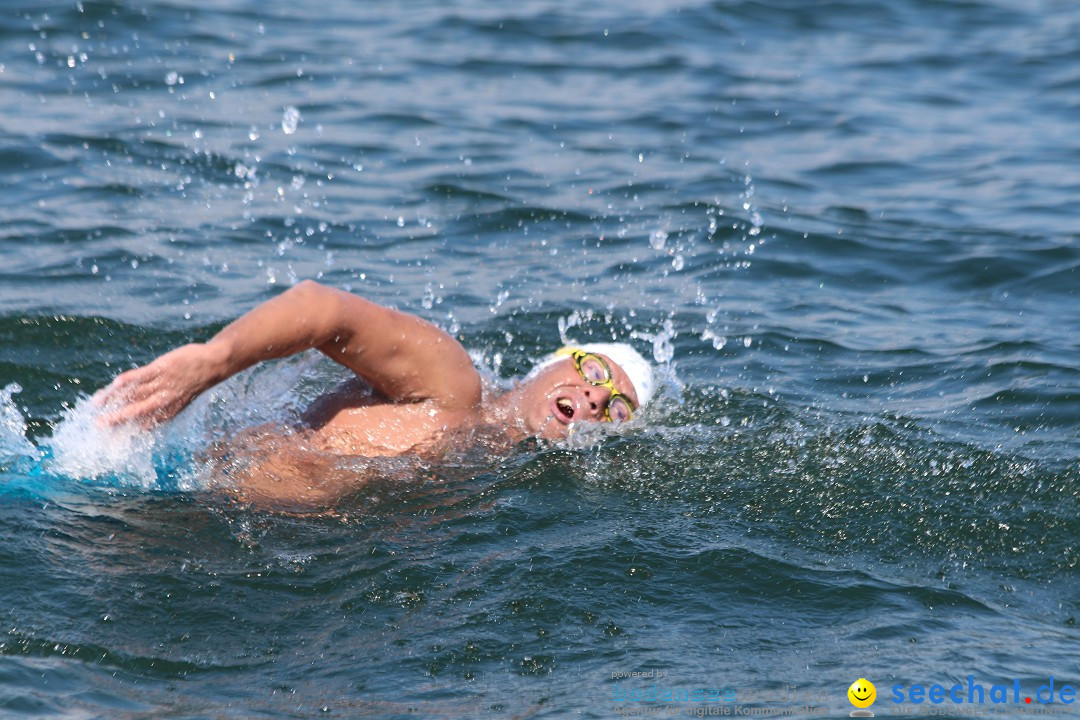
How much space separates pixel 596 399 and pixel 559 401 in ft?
0.60

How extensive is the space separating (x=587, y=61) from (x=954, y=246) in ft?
18.4

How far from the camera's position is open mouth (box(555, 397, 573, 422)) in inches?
245

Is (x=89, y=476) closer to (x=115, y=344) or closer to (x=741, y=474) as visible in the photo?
(x=115, y=344)

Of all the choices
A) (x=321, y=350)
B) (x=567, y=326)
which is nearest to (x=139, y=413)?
(x=321, y=350)

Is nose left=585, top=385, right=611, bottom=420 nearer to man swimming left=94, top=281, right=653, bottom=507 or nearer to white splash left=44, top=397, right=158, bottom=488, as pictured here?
man swimming left=94, top=281, right=653, bottom=507

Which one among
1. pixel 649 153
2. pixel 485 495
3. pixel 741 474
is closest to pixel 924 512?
pixel 741 474

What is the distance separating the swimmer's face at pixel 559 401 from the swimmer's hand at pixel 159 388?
1985 mm

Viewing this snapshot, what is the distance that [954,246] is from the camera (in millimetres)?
9812

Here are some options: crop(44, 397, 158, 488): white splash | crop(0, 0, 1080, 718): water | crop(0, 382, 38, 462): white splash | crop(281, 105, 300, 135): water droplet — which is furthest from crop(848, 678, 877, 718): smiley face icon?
crop(281, 105, 300, 135): water droplet

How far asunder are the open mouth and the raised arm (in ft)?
1.67

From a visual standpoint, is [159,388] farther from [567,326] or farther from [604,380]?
[567,326]

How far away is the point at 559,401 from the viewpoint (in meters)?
6.24

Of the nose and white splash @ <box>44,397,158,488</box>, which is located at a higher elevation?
white splash @ <box>44,397,158,488</box>

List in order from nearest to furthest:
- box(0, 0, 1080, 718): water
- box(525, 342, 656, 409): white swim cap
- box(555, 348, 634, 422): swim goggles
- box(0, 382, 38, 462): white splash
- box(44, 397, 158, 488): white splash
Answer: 1. box(0, 0, 1080, 718): water
2. box(44, 397, 158, 488): white splash
3. box(0, 382, 38, 462): white splash
4. box(555, 348, 634, 422): swim goggles
5. box(525, 342, 656, 409): white swim cap
